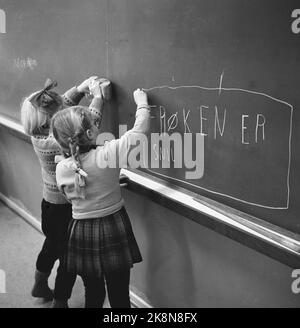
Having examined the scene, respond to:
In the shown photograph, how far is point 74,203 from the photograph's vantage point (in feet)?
6.31

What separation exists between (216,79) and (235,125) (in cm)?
18

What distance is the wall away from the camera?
1.67 meters

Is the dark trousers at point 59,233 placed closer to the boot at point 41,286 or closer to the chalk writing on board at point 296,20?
the boot at point 41,286

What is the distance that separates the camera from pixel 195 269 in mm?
1979

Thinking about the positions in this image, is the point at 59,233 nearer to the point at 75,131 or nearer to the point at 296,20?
the point at 75,131

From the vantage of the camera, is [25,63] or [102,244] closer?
[102,244]

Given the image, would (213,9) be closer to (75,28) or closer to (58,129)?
(58,129)

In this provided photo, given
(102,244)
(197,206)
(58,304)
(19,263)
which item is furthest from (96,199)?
(19,263)

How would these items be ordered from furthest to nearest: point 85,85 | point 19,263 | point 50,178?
point 19,263 → point 50,178 → point 85,85

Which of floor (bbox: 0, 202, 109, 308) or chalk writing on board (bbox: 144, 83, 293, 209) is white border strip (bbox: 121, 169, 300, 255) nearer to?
chalk writing on board (bbox: 144, 83, 293, 209)

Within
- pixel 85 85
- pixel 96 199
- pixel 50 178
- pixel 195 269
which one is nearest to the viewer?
pixel 96 199

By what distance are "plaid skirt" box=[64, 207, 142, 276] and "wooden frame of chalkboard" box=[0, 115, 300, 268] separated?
196 millimetres

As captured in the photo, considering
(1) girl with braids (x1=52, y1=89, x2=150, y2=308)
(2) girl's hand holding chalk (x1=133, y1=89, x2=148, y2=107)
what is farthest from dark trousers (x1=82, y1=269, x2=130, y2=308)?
(2) girl's hand holding chalk (x1=133, y1=89, x2=148, y2=107)
